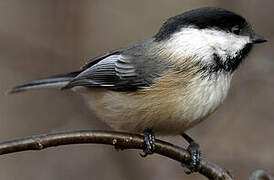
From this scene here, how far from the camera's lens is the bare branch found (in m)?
1.62

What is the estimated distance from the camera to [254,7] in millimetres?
3918

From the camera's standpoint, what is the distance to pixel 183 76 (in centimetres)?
240

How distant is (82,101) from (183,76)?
1503 millimetres

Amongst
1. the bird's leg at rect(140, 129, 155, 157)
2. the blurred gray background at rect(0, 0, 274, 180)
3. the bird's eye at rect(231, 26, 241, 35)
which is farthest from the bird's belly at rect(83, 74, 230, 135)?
the blurred gray background at rect(0, 0, 274, 180)

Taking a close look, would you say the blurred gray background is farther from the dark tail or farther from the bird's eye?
the bird's eye

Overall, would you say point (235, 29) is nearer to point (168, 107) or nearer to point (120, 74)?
point (168, 107)

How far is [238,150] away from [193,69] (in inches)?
53.3

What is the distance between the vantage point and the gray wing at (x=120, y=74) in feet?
8.32

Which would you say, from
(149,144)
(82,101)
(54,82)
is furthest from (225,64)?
(82,101)

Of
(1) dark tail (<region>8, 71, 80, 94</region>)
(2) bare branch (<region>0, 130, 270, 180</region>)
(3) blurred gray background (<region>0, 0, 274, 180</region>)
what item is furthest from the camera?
(3) blurred gray background (<region>0, 0, 274, 180</region>)

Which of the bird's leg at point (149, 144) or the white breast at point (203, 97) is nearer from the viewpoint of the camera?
the bird's leg at point (149, 144)

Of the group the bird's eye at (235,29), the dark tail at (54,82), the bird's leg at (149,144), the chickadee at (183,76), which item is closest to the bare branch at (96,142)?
the bird's leg at (149,144)

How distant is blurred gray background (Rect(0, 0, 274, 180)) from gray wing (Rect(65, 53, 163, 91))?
93 cm

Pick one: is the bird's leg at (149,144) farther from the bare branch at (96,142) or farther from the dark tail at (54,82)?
the dark tail at (54,82)
